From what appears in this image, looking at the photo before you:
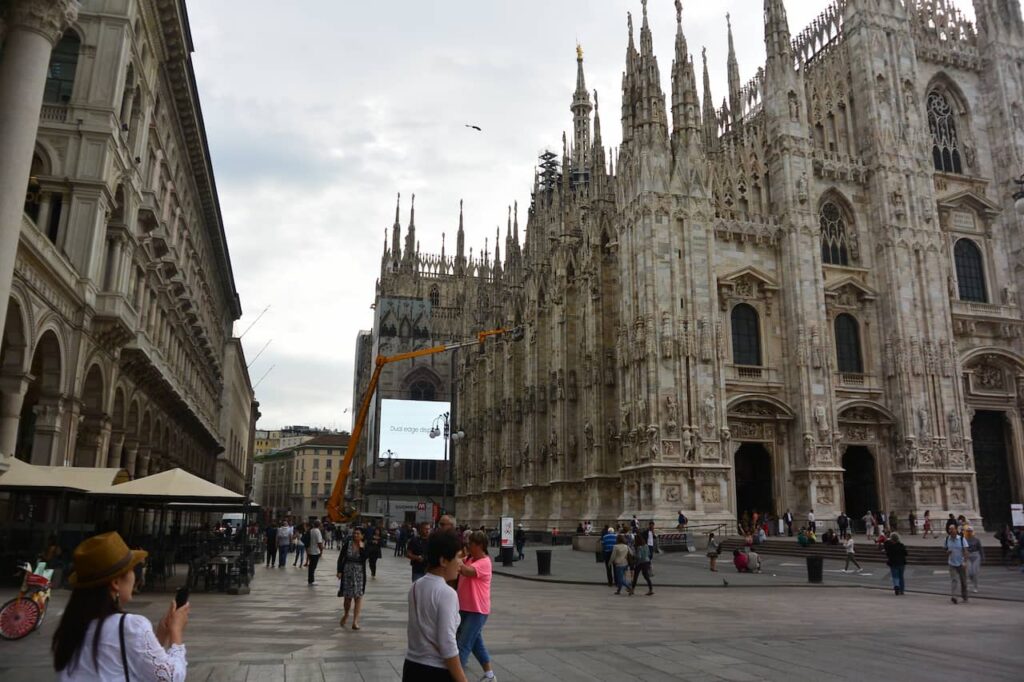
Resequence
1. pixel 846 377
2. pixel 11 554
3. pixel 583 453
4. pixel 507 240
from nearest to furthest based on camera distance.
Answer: pixel 11 554 < pixel 846 377 < pixel 583 453 < pixel 507 240

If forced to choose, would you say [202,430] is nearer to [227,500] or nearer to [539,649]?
[227,500]

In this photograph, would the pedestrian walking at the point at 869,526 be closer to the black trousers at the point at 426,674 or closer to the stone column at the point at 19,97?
the black trousers at the point at 426,674

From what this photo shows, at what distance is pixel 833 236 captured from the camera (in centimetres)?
3953

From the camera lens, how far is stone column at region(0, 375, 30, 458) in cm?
1694

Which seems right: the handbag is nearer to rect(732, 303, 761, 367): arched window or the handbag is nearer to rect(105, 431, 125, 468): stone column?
rect(105, 431, 125, 468): stone column

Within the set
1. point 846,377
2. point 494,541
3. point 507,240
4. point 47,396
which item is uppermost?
point 507,240

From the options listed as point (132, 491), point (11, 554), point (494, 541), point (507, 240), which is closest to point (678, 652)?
point (132, 491)

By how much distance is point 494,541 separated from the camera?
43.6 m

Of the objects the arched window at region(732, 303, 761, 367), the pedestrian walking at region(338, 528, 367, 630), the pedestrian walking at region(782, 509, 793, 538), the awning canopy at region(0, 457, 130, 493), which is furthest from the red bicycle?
the arched window at region(732, 303, 761, 367)

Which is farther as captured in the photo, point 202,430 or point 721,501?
point 202,430

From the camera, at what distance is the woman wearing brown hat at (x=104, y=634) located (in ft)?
10.3

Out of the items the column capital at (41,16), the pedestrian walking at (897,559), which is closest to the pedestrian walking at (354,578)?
the column capital at (41,16)

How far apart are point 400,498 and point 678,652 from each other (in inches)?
2606

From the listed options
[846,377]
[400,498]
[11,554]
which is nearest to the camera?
[11,554]
